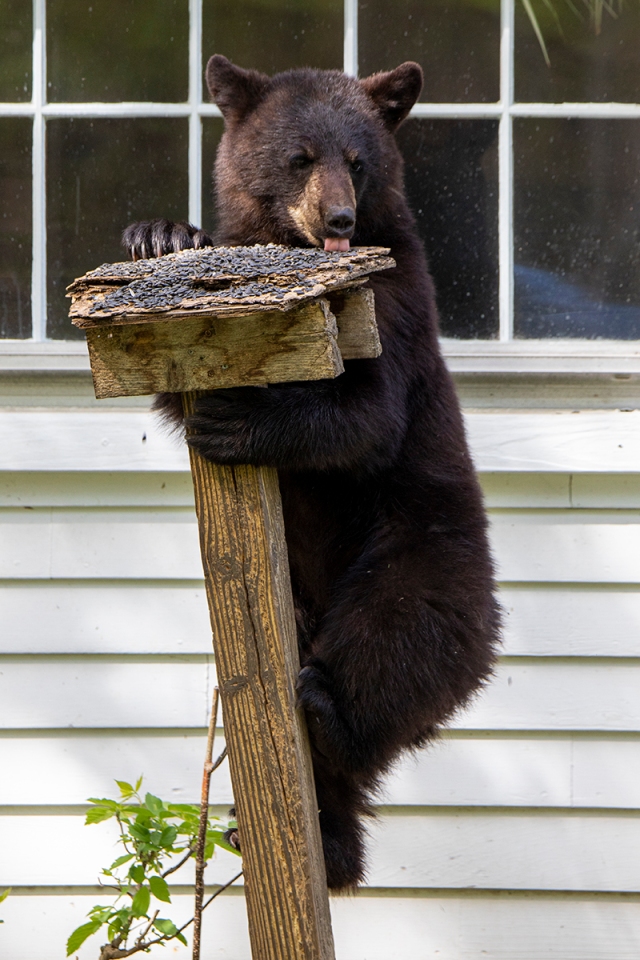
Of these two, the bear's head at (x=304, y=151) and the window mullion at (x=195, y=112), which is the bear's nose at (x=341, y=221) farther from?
the window mullion at (x=195, y=112)

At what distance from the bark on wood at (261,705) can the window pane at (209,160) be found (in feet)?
6.29

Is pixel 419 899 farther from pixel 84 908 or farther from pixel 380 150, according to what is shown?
A: pixel 380 150

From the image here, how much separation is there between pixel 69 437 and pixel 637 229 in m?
2.15

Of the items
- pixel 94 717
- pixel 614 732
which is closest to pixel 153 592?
pixel 94 717

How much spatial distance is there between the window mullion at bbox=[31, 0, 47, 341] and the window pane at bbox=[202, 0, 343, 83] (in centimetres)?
58

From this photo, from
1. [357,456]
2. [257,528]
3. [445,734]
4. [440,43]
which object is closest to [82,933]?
[257,528]

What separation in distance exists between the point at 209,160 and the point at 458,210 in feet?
2.97

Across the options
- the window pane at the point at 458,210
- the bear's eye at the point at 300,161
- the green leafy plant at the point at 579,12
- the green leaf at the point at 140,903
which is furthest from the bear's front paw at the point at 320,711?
the green leafy plant at the point at 579,12

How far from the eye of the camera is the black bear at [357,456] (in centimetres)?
213

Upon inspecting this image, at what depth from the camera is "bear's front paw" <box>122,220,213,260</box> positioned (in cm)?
253

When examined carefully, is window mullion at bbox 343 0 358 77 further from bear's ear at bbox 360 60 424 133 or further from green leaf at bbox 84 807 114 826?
green leaf at bbox 84 807 114 826

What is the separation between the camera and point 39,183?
3.65m

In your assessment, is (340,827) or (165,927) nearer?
(165,927)

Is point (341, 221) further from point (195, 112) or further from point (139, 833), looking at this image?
point (139, 833)
